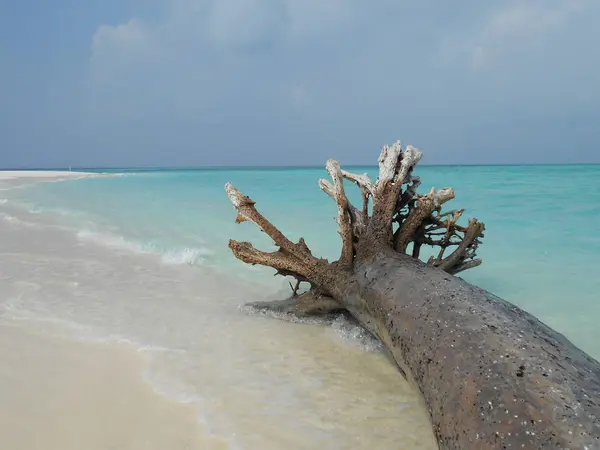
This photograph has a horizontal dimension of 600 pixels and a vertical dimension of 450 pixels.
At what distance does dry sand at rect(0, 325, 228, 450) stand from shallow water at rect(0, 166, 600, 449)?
5.5 inches

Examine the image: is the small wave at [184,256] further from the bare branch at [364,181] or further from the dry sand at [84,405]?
the dry sand at [84,405]

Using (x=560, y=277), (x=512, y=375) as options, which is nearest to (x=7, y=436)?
(x=512, y=375)

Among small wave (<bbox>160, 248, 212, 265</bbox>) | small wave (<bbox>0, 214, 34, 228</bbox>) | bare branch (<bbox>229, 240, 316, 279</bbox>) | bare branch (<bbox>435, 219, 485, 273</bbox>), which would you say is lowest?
small wave (<bbox>0, 214, 34, 228</bbox>)

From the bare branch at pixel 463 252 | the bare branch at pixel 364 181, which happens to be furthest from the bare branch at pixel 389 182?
the bare branch at pixel 463 252

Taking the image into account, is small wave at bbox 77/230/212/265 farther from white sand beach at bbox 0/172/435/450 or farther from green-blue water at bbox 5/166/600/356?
white sand beach at bbox 0/172/435/450

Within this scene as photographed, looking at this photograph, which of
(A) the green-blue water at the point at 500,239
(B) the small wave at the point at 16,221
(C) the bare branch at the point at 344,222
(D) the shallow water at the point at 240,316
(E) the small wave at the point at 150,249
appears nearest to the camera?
(D) the shallow water at the point at 240,316

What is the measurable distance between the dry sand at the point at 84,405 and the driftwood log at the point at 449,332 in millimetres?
1140

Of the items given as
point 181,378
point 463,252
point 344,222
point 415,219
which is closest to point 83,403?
point 181,378

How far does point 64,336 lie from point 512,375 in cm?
313

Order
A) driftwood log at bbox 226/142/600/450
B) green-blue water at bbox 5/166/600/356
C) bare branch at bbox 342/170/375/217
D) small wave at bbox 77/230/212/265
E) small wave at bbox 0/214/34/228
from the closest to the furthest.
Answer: driftwood log at bbox 226/142/600/450
bare branch at bbox 342/170/375/217
green-blue water at bbox 5/166/600/356
small wave at bbox 77/230/212/265
small wave at bbox 0/214/34/228

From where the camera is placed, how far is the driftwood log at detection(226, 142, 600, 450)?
1894mm

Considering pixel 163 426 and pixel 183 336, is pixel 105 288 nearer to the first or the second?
pixel 183 336

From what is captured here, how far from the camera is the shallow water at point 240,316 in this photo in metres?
2.70

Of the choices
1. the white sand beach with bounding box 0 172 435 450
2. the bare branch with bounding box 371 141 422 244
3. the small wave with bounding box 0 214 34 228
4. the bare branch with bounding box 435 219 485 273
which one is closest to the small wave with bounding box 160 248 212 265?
the white sand beach with bounding box 0 172 435 450
